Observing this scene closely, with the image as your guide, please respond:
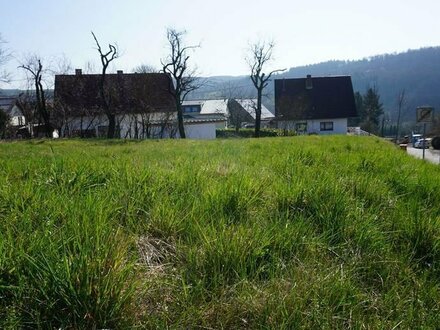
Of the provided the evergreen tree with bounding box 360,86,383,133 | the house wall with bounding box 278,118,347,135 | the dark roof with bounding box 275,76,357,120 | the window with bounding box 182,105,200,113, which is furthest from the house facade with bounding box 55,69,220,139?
the evergreen tree with bounding box 360,86,383,133

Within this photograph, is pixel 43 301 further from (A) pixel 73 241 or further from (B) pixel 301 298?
(B) pixel 301 298

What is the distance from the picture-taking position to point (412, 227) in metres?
3.09

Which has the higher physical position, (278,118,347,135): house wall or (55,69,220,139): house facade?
(55,69,220,139): house facade

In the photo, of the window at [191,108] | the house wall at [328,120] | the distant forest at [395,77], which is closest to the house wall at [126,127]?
the house wall at [328,120]

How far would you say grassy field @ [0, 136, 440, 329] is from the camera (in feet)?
5.88

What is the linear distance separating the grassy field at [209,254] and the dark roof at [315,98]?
4697cm

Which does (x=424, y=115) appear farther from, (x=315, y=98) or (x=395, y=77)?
(x=395, y=77)

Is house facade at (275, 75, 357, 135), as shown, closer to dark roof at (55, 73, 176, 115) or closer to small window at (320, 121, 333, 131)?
small window at (320, 121, 333, 131)

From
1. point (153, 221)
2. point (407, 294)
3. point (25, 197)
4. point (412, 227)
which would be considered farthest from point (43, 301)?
point (412, 227)

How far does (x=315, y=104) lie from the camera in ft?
175

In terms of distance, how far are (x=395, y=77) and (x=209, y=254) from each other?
508 feet

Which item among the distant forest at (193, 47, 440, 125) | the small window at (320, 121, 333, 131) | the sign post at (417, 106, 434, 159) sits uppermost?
the distant forest at (193, 47, 440, 125)

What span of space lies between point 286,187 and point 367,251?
3.73 feet

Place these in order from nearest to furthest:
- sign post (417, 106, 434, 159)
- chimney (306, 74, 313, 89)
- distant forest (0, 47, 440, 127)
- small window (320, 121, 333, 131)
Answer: sign post (417, 106, 434, 159)
small window (320, 121, 333, 131)
chimney (306, 74, 313, 89)
distant forest (0, 47, 440, 127)
